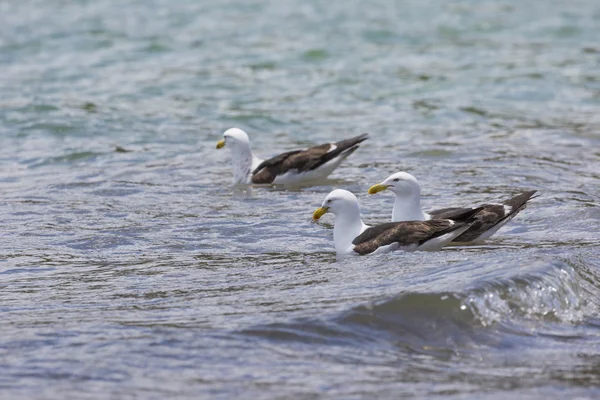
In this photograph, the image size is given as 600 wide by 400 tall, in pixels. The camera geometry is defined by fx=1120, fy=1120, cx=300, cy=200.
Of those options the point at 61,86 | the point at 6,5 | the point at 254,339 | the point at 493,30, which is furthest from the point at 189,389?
the point at 6,5

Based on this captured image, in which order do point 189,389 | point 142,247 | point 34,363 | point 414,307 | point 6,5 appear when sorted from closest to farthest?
point 189,389 → point 34,363 → point 414,307 → point 142,247 → point 6,5

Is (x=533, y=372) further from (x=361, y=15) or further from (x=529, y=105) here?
(x=361, y=15)

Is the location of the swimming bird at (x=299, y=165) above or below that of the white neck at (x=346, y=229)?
above

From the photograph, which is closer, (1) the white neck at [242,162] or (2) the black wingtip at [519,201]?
(2) the black wingtip at [519,201]

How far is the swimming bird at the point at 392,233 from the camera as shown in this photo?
363 inches

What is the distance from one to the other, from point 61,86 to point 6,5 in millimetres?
8835

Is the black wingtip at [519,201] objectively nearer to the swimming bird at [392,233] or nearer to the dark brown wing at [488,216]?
the dark brown wing at [488,216]

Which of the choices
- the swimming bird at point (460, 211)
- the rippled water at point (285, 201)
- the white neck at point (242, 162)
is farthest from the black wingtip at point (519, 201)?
the white neck at point (242, 162)

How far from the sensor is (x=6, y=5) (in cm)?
2703

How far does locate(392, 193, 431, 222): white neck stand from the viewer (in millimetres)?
10070

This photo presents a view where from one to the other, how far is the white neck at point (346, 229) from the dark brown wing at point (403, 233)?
7 centimetres

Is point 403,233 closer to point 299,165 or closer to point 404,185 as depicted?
point 404,185

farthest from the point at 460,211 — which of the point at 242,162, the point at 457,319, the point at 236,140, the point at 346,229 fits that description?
the point at 236,140

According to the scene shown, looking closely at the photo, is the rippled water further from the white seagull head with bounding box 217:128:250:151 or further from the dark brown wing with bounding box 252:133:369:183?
the white seagull head with bounding box 217:128:250:151
